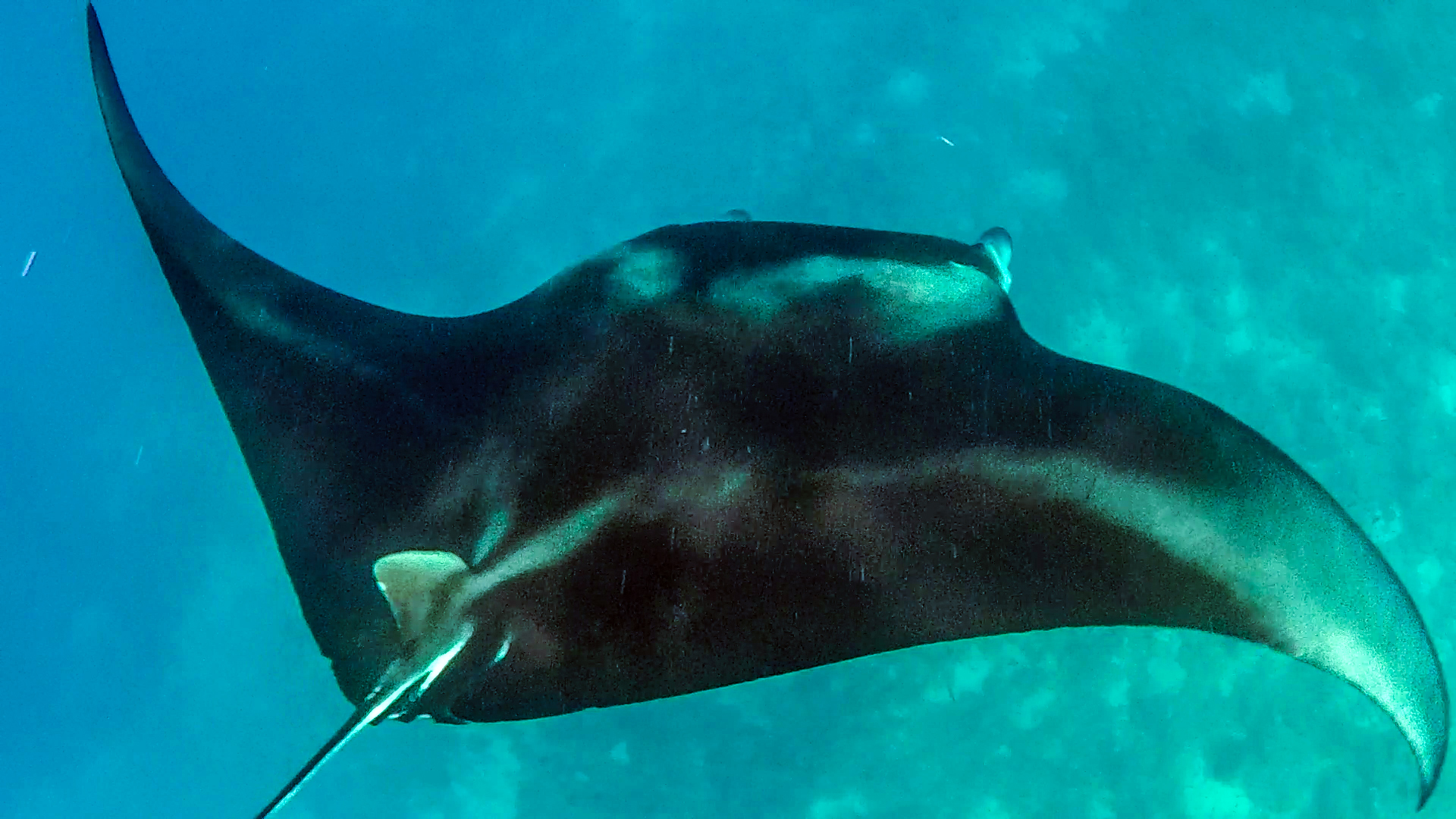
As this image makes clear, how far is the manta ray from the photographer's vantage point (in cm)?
224

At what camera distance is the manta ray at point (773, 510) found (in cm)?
224

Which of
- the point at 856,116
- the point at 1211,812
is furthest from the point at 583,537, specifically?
the point at 856,116

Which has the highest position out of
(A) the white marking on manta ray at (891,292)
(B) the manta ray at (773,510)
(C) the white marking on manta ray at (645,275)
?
(C) the white marking on manta ray at (645,275)

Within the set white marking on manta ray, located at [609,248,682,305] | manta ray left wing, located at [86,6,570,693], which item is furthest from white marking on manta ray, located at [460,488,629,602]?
white marking on manta ray, located at [609,248,682,305]

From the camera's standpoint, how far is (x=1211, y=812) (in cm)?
688

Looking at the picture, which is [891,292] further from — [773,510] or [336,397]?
[336,397]

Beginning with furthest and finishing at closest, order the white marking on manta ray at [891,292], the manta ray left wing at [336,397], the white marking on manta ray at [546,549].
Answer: the white marking on manta ray at [891,292], the manta ray left wing at [336,397], the white marking on manta ray at [546,549]

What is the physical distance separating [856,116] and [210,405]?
25.8 ft

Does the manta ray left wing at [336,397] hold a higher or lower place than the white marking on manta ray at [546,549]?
higher

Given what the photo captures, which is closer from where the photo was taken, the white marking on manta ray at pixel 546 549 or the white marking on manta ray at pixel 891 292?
the white marking on manta ray at pixel 546 549

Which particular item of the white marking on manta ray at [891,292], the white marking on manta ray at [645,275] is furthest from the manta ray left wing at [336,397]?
the white marking on manta ray at [891,292]

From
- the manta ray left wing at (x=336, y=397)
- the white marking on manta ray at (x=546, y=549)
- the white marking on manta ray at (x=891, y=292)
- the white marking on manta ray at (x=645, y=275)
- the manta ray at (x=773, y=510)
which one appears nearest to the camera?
the manta ray at (x=773, y=510)

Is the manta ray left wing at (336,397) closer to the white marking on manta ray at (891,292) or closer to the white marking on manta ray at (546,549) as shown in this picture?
the white marking on manta ray at (546,549)

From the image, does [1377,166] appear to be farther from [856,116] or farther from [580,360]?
[580,360]
